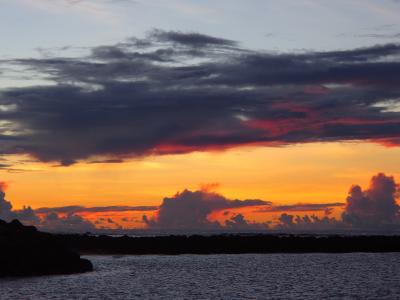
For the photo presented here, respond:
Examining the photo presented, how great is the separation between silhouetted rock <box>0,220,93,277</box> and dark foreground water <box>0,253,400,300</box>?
10.1 feet

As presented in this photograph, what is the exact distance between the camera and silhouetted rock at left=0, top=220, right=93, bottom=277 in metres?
76.6

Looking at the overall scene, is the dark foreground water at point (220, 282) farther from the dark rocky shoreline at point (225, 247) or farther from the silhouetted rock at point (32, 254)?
the dark rocky shoreline at point (225, 247)

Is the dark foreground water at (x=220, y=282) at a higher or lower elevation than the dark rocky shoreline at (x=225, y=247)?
lower

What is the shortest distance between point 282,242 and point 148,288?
97610 mm

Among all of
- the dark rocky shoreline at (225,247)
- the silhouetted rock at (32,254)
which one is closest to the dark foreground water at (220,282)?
the silhouetted rock at (32,254)

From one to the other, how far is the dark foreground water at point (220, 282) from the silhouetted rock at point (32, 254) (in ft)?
10.1

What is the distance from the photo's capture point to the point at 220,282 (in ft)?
253

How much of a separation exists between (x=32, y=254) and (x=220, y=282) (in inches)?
858

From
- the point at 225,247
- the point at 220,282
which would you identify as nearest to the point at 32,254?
the point at 220,282

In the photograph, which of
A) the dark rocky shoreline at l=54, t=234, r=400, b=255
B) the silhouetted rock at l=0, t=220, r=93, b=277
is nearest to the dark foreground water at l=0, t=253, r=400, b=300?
the silhouetted rock at l=0, t=220, r=93, b=277

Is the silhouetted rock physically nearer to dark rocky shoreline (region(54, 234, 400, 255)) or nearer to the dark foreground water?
the dark foreground water

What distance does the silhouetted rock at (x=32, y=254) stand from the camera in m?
76.6

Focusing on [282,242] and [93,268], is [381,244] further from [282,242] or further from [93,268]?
[93,268]

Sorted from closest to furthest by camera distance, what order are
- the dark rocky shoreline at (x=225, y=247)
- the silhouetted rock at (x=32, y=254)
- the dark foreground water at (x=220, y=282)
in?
1. the dark foreground water at (x=220, y=282)
2. the silhouetted rock at (x=32, y=254)
3. the dark rocky shoreline at (x=225, y=247)
